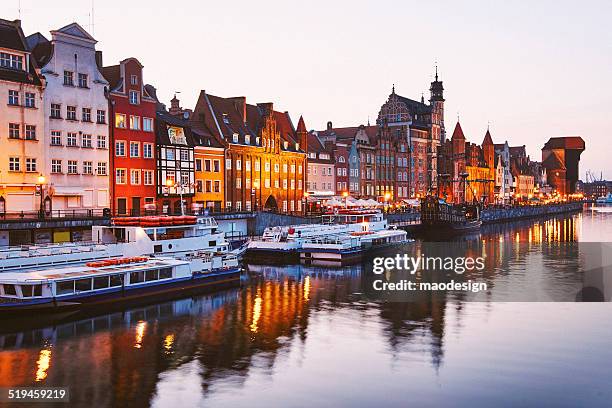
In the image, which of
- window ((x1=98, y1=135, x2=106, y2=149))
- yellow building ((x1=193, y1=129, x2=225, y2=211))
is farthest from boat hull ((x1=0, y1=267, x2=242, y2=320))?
yellow building ((x1=193, y1=129, x2=225, y2=211))

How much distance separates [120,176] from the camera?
72625mm

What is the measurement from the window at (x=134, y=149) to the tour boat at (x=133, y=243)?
18.7m

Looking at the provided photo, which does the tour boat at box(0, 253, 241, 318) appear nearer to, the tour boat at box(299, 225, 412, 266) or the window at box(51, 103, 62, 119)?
the tour boat at box(299, 225, 412, 266)

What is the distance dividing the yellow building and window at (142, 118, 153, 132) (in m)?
8.56

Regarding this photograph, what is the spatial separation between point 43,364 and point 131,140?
47.3 metres

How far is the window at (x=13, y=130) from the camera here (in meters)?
60.7

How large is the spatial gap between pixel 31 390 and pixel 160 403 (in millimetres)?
5502

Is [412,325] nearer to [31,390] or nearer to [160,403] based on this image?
[160,403]

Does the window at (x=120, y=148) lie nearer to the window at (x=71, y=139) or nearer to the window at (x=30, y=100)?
the window at (x=71, y=139)

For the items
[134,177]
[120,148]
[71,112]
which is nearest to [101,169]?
[120,148]

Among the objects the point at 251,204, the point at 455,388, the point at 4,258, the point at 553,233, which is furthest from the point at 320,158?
the point at 455,388

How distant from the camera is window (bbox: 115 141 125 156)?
72.4 m

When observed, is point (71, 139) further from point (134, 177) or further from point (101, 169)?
point (134, 177)

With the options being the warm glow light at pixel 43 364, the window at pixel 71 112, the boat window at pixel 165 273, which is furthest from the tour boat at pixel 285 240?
the warm glow light at pixel 43 364
